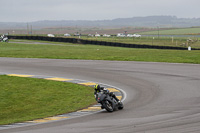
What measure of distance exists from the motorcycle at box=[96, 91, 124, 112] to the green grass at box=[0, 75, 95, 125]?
134 centimetres

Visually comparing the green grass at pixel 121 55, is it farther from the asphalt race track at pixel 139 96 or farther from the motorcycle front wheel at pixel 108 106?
the motorcycle front wheel at pixel 108 106

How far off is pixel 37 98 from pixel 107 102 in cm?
463

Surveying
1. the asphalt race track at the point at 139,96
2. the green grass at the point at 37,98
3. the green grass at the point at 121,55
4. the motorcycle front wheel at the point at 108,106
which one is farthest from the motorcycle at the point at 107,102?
the green grass at the point at 121,55

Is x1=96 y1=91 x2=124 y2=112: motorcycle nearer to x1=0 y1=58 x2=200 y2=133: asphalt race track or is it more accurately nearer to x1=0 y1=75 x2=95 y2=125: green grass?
x1=0 y1=58 x2=200 y2=133: asphalt race track

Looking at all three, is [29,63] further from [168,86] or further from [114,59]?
[168,86]

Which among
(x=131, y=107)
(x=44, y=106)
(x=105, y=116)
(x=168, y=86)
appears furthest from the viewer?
(x=168, y=86)

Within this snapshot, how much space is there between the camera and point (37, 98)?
17.9 metres

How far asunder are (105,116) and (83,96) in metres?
4.91

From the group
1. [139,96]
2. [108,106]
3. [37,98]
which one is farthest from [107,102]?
[37,98]

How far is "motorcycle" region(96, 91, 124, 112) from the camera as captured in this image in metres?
14.3

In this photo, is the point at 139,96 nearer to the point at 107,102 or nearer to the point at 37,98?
the point at 107,102

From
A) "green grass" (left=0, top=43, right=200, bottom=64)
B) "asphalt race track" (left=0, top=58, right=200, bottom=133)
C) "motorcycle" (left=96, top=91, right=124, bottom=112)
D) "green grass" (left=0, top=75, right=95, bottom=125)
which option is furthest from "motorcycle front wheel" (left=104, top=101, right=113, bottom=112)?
"green grass" (left=0, top=43, right=200, bottom=64)

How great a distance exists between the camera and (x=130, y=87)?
20500 millimetres

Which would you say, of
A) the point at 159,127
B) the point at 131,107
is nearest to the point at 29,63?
the point at 131,107
